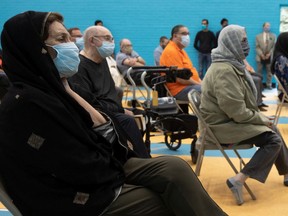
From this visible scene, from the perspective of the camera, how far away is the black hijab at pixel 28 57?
1792mm

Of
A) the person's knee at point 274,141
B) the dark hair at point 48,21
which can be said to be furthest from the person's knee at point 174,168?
the person's knee at point 274,141

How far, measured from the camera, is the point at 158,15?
12.9 meters

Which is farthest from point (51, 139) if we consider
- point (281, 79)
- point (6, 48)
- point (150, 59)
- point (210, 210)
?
point (150, 59)

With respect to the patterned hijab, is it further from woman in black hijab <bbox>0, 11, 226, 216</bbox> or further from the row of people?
woman in black hijab <bbox>0, 11, 226, 216</bbox>

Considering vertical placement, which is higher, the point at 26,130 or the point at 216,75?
the point at 26,130

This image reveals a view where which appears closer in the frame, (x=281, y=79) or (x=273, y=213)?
(x=273, y=213)

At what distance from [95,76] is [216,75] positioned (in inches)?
43.9

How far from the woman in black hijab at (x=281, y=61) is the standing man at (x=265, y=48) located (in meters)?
6.14

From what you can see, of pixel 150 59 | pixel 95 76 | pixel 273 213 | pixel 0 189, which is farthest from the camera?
pixel 150 59

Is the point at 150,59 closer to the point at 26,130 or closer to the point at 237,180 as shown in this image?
the point at 237,180

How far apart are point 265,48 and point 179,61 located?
6.85m

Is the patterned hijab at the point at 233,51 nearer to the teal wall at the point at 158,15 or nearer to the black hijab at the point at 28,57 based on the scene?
the black hijab at the point at 28,57

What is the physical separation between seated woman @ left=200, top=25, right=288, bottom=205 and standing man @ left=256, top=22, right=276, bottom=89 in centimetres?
873

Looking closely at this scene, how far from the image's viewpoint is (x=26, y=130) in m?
1.70
